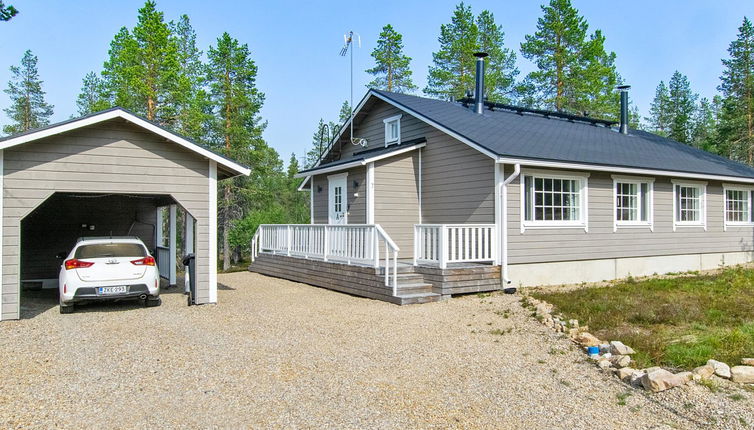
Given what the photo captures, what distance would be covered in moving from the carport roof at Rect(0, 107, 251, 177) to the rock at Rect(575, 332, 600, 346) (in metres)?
6.65

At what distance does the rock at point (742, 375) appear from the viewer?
5102 mm

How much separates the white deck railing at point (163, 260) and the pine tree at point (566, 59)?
28242 mm

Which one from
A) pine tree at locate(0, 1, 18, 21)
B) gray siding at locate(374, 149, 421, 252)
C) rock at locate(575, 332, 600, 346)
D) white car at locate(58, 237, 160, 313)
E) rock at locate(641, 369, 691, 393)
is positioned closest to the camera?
rock at locate(641, 369, 691, 393)

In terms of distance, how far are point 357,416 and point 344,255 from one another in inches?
308

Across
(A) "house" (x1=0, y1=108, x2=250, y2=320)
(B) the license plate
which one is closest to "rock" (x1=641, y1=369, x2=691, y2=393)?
(A) "house" (x1=0, y1=108, x2=250, y2=320)

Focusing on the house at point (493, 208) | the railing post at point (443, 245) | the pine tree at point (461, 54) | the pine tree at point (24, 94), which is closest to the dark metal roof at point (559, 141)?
the house at point (493, 208)

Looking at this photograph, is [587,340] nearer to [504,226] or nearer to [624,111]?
[504,226]

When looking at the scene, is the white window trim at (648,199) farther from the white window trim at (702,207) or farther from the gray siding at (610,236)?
the white window trim at (702,207)

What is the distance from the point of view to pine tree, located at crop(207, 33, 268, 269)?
30922 mm

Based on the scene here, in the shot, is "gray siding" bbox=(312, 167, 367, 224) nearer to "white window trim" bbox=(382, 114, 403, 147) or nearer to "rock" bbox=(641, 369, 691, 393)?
"white window trim" bbox=(382, 114, 403, 147)

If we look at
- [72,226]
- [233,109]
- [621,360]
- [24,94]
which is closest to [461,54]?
[233,109]

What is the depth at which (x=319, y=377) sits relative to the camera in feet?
18.1

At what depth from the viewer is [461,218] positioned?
12664 mm

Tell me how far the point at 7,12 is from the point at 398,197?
929cm
